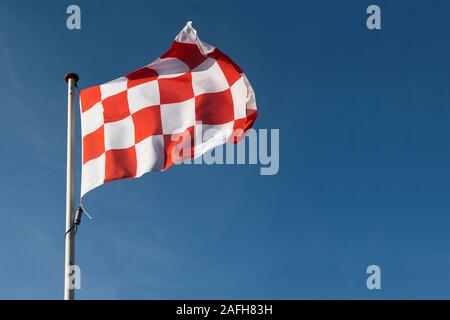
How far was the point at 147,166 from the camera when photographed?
15.3 m

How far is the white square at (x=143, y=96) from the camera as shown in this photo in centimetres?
1625

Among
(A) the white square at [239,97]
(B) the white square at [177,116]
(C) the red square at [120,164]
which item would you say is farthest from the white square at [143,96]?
(A) the white square at [239,97]

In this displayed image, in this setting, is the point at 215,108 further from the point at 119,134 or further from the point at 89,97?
the point at 89,97

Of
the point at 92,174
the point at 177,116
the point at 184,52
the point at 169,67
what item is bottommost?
the point at 92,174

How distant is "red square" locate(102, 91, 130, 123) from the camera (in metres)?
15.8

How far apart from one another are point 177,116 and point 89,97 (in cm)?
200

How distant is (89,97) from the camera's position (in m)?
15.9

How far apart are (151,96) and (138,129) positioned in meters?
1.06

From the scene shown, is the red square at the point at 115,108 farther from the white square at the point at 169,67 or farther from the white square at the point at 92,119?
the white square at the point at 169,67

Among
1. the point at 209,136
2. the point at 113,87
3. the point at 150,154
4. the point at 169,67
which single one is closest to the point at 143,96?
the point at 113,87

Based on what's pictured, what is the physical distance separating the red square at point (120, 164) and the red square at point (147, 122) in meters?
0.47
